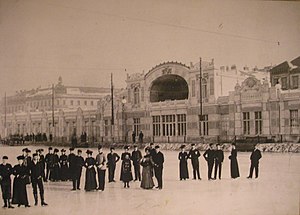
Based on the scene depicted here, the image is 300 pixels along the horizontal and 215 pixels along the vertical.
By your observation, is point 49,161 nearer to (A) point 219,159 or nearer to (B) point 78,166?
(B) point 78,166

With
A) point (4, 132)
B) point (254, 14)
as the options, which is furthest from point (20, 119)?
point (254, 14)

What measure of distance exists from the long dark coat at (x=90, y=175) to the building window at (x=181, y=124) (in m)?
1.04

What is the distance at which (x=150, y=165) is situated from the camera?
488 centimetres

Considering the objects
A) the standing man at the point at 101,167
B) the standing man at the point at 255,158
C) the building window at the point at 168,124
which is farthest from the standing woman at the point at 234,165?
the standing man at the point at 101,167

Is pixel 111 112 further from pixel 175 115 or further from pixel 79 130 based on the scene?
pixel 175 115

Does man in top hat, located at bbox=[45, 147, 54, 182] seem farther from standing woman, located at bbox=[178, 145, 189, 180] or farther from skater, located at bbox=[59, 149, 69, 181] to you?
standing woman, located at bbox=[178, 145, 189, 180]

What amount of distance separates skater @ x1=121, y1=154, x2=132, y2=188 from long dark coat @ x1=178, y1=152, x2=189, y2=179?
58 centimetres

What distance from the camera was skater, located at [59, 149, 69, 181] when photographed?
4773mm

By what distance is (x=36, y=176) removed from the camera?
15.3 ft

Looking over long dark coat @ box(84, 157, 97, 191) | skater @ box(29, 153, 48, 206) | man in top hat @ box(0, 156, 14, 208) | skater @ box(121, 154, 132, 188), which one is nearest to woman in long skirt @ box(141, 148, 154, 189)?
skater @ box(121, 154, 132, 188)

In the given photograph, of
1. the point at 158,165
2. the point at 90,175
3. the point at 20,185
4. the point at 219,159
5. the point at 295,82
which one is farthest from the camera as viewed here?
the point at 295,82

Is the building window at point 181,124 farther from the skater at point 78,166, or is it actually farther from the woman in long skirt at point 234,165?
the skater at point 78,166

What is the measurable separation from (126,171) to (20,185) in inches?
44.7

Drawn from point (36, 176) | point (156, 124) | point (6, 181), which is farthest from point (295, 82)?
point (6, 181)
